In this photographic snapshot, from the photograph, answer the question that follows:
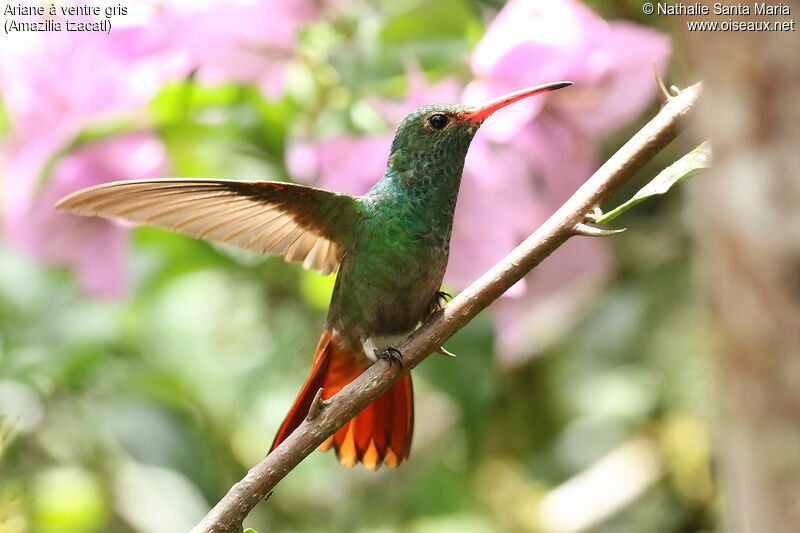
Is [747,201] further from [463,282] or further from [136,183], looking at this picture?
[463,282]

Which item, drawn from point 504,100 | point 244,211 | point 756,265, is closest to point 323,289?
point 244,211

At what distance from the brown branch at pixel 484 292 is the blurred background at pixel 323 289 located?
0.51 meters

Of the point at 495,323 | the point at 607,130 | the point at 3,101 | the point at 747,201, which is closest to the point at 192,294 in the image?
the point at 3,101

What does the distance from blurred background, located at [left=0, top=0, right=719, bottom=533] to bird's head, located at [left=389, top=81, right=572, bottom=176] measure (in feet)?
0.69

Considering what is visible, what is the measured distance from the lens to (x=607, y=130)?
1.77m

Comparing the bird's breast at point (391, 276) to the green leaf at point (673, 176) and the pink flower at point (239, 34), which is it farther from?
the pink flower at point (239, 34)

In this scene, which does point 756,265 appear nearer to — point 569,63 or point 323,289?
point 569,63

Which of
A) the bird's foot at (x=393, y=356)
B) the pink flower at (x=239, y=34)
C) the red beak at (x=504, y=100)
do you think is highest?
the pink flower at (x=239, y=34)

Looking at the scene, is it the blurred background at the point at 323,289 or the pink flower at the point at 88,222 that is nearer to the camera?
the blurred background at the point at 323,289

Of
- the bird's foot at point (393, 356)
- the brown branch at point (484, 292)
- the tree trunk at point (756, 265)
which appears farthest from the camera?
the bird's foot at point (393, 356)

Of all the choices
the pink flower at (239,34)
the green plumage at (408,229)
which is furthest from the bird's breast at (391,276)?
the pink flower at (239,34)

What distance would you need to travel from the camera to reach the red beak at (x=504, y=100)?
1323 millimetres

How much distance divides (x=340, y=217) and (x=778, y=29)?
34.7 inches

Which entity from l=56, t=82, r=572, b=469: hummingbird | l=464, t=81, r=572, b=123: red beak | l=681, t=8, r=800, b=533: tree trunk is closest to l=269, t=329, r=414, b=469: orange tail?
l=56, t=82, r=572, b=469: hummingbird
